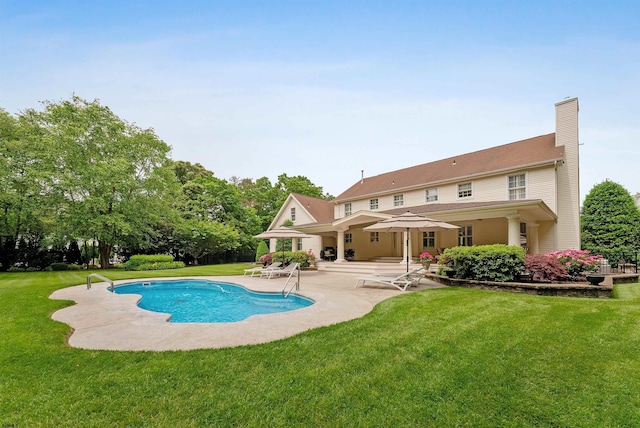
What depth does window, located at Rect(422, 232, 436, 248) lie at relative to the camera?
19797 mm

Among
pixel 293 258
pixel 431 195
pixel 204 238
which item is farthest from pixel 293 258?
pixel 204 238

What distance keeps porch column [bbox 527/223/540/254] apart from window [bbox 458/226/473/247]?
3.00 meters

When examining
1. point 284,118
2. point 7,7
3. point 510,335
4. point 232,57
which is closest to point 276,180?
point 284,118

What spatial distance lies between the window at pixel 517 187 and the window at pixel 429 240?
5.14m

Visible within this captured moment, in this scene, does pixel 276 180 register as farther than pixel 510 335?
Yes

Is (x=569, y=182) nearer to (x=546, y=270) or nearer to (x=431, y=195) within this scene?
(x=431, y=195)

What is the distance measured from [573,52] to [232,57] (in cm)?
1444

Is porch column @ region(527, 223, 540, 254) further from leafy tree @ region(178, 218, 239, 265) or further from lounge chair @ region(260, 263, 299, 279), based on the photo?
leafy tree @ region(178, 218, 239, 265)

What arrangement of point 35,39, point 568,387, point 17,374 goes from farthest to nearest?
point 35,39 < point 17,374 < point 568,387

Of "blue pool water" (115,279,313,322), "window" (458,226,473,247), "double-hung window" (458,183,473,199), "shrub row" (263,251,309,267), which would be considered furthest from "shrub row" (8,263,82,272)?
"double-hung window" (458,183,473,199)

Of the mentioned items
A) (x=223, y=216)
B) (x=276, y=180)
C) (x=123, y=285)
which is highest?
(x=276, y=180)

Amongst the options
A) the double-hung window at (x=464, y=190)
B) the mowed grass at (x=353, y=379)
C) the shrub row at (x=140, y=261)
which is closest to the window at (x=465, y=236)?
the double-hung window at (x=464, y=190)

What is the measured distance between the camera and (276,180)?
40375mm

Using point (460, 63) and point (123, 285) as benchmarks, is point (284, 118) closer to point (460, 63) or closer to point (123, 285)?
point (460, 63)
